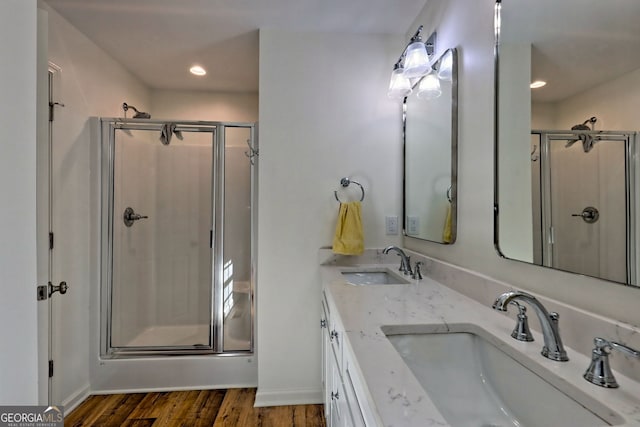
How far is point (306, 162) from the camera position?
178 centimetres

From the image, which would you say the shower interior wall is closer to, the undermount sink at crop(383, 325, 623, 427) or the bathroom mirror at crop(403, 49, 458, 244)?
the bathroom mirror at crop(403, 49, 458, 244)

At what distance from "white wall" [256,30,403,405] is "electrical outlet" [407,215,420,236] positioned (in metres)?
0.23

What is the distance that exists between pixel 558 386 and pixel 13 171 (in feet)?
3.96

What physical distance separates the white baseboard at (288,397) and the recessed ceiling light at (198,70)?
2.48 m

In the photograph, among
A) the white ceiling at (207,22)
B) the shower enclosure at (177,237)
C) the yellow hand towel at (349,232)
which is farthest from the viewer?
the shower enclosure at (177,237)

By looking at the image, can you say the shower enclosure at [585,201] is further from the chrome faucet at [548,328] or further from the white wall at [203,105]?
the white wall at [203,105]

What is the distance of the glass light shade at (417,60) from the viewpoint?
140cm

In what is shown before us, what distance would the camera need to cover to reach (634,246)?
58 centimetres

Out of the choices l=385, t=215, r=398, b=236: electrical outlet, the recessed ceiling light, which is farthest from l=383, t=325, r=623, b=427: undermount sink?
the recessed ceiling light

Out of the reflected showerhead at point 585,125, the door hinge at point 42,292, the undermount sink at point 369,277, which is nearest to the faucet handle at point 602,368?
the reflected showerhead at point 585,125

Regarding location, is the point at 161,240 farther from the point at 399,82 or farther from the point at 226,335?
the point at 399,82

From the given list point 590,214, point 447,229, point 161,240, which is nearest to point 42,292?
point 161,240

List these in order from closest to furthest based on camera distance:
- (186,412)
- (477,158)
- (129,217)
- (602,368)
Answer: (602,368), (477,158), (186,412), (129,217)

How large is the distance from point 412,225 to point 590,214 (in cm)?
103
